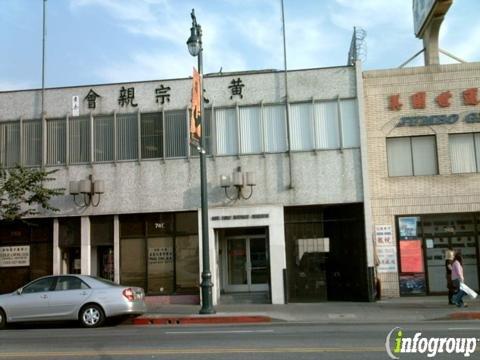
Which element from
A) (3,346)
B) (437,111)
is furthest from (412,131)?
(3,346)

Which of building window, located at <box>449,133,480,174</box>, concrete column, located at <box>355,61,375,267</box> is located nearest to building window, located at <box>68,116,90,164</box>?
concrete column, located at <box>355,61,375,267</box>

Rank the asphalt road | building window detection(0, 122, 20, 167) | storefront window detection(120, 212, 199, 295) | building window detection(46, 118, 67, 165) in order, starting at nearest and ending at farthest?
the asphalt road → storefront window detection(120, 212, 199, 295) → building window detection(46, 118, 67, 165) → building window detection(0, 122, 20, 167)

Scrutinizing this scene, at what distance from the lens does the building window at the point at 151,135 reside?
22297mm

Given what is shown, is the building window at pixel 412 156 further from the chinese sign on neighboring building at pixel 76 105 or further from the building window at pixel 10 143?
the building window at pixel 10 143

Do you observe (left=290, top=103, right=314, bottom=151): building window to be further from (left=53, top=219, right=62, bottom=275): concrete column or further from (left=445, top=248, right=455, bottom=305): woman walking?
(left=53, top=219, right=62, bottom=275): concrete column

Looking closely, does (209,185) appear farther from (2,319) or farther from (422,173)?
(2,319)

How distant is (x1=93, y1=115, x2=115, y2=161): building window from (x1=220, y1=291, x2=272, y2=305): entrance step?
671 centimetres

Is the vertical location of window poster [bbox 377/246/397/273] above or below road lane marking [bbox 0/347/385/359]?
above

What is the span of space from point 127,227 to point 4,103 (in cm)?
694

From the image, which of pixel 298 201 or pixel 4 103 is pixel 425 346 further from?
pixel 4 103

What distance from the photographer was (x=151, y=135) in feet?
73.5

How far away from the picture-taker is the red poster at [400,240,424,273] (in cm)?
2102

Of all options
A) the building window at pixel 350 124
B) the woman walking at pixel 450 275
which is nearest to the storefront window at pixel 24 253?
the building window at pixel 350 124

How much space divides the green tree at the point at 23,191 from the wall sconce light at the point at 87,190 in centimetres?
51
